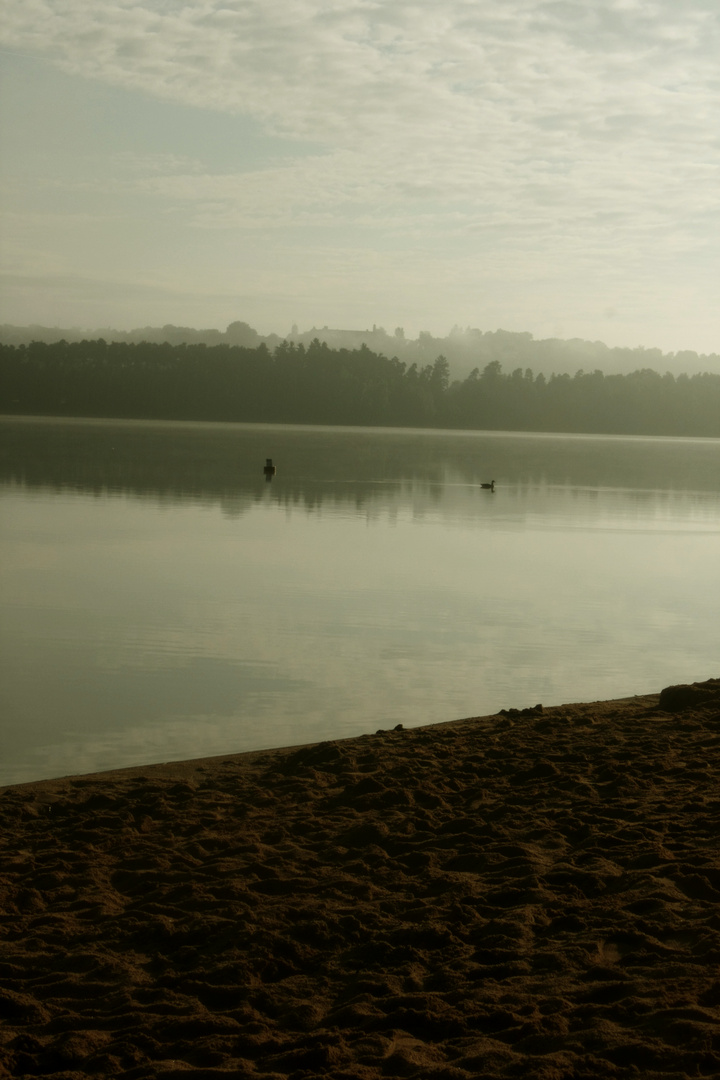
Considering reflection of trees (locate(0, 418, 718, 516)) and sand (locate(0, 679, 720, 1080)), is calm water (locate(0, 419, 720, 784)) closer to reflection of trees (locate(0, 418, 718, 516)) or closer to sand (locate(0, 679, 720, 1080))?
sand (locate(0, 679, 720, 1080))

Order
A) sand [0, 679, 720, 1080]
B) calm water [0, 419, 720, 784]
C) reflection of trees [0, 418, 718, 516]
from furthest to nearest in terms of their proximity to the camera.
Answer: reflection of trees [0, 418, 718, 516] → calm water [0, 419, 720, 784] → sand [0, 679, 720, 1080]

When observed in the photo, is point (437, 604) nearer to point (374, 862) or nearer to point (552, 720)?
point (552, 720)

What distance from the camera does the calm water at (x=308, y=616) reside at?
39.1 ft

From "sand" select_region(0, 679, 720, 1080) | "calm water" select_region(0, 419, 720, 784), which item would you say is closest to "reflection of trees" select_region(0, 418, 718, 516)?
"calm water" select_region(0, 419, 720, 784)

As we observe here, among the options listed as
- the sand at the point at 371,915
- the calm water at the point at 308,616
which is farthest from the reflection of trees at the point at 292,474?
the sand at the point at 371,915

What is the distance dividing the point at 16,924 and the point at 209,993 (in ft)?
4.81

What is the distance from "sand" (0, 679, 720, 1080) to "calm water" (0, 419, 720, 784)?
6.53 feet

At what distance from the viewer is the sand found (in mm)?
4910

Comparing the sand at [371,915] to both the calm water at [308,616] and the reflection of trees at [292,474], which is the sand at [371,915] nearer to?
the calm water at [308,616]

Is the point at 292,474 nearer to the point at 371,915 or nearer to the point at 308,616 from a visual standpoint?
the point at 308,616

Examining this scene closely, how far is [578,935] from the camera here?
6074 millimetres

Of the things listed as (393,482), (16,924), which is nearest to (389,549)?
(16,924)

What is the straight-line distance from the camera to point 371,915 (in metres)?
6.45

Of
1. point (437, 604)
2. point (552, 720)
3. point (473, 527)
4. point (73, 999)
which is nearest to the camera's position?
point (73, 999)
